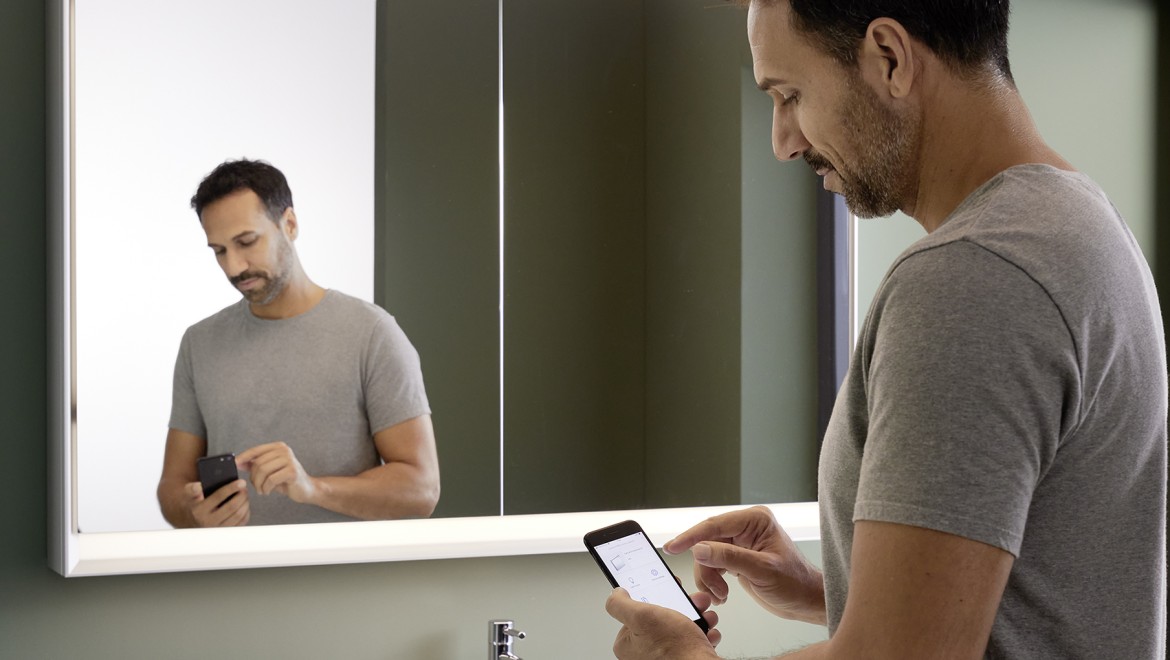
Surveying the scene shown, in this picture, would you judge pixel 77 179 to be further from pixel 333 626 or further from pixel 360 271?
pixel 333 626

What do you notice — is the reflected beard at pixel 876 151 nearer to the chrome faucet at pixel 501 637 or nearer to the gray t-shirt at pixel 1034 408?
the gray t-shirt at pixel 1034 408

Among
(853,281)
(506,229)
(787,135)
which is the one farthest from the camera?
(853,281)

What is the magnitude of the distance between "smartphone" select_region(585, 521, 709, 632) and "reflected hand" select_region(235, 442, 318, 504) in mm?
352

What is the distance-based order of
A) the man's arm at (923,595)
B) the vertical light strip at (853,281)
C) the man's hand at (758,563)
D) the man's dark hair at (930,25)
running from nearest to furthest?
the man's arm at (923,595), the man's dark hair at (930,25), the man's hand at (758,563), the vertical light strip at (853,281)

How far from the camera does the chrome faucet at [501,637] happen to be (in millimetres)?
1225

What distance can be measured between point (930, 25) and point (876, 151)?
91 mm

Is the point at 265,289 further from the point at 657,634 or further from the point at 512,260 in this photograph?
the point at 657,634

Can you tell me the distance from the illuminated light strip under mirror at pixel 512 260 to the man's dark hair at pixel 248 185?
0.01 meters

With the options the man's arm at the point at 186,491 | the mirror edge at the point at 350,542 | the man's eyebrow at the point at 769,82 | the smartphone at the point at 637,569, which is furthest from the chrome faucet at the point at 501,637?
the man's eyebrow at the point at 769,82

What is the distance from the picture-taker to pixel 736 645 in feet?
4.61

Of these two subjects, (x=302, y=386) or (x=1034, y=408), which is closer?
(x=1034, y=408)

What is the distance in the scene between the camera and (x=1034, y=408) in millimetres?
536

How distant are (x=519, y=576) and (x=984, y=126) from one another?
85 cm

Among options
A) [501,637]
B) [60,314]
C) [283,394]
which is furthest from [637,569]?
[60,314]
